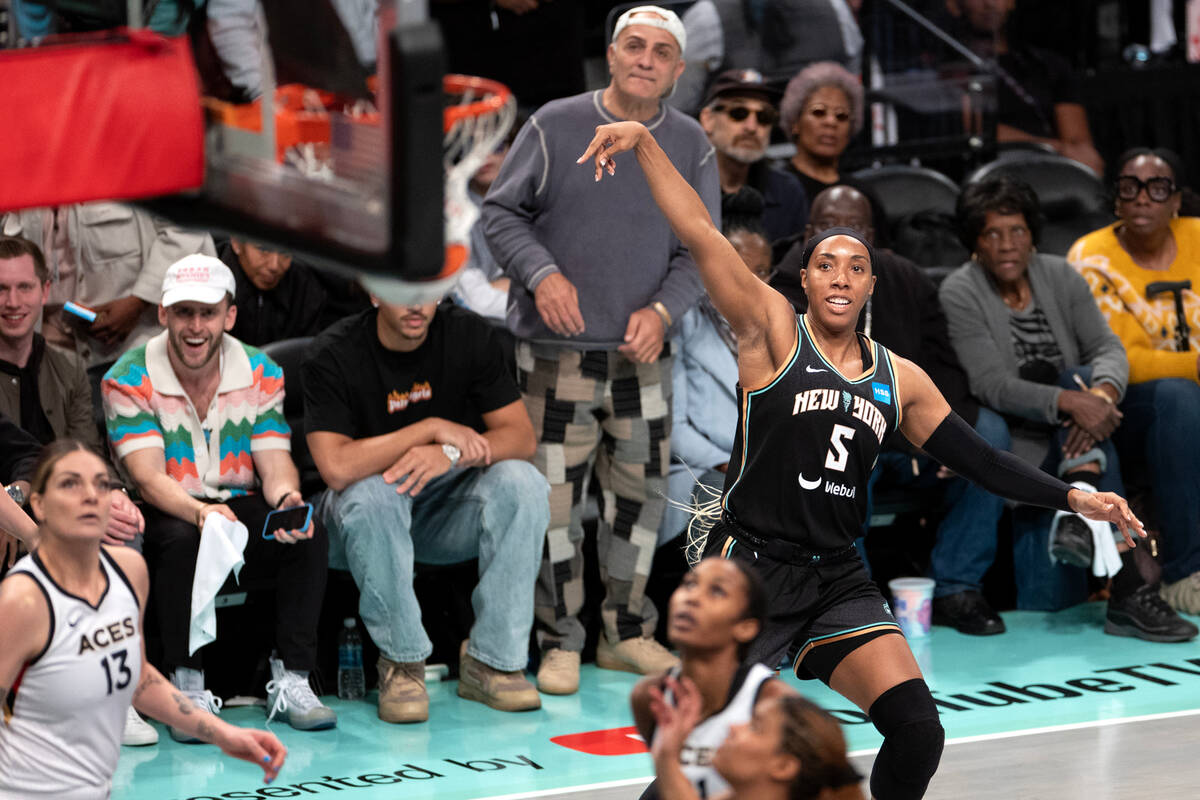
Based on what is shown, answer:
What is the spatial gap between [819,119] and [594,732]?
341cm

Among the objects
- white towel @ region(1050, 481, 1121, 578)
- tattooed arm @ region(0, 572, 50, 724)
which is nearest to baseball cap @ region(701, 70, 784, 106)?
white towel @ region(1050, 481, 1121, 578)

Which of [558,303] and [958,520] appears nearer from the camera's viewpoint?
[558,303]

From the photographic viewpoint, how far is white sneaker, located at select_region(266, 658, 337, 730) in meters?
5.66

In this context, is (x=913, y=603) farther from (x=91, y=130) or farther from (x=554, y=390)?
(x=91, y=130)

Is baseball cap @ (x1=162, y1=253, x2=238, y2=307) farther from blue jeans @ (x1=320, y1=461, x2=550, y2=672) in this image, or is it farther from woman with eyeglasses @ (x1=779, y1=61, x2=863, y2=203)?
woman with eyeglasses @ (x1=779, y1=61, x2=863, y2=203)

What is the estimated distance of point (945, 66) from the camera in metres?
9.45

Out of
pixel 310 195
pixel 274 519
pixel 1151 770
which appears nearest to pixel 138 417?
pixel 274 519

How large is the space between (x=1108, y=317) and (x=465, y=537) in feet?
10.7

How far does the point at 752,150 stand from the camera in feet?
24.2

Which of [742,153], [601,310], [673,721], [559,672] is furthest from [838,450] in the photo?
[742,153]

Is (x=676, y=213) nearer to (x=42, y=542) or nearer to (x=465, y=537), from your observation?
(x=42, y=542)

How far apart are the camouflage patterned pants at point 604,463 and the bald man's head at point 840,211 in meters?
1.15

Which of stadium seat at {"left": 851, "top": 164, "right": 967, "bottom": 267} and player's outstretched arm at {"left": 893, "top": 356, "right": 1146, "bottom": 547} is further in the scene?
stadium seat at {"left": 851, "top": 164, "right": 967, "bottom": 267}

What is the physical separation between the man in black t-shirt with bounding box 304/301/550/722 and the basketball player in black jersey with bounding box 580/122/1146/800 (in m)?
1.58
